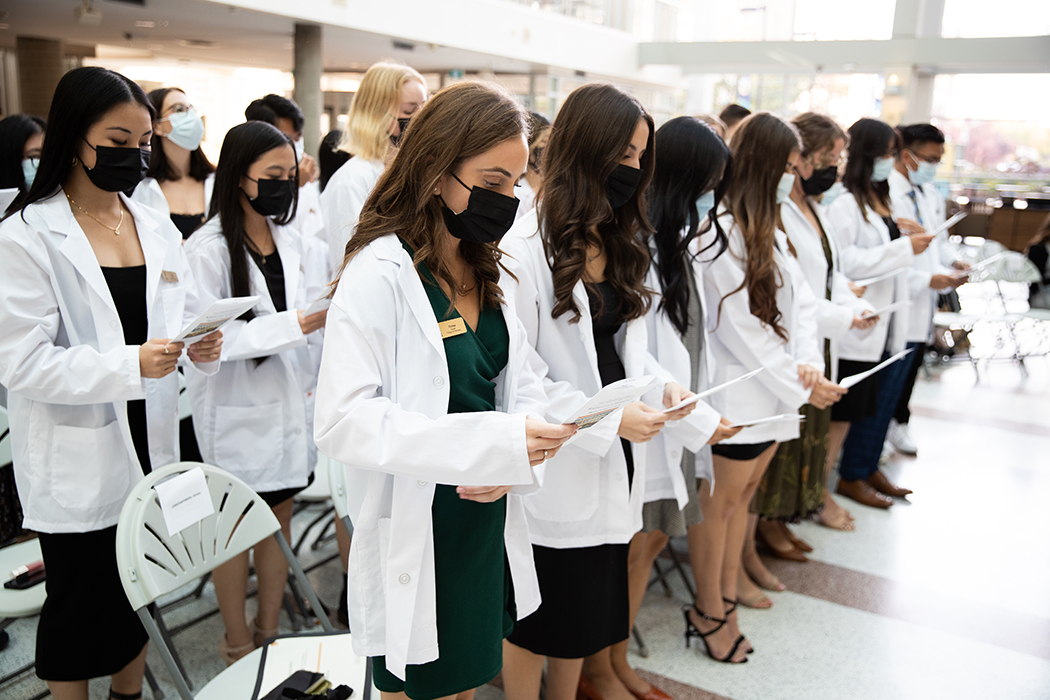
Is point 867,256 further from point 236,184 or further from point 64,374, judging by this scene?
point 64,374

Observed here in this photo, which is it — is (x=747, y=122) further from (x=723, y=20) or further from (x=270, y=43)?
(x=723, y=20)

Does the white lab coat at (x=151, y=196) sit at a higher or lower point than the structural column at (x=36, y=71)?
lower

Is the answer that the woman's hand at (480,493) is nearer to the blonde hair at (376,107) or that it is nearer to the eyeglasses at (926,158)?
the blonde hair at (376,107)

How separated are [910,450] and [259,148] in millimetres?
4463

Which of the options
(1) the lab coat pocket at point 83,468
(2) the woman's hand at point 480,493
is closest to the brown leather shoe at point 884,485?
(2) the woman's hand at point 480,493

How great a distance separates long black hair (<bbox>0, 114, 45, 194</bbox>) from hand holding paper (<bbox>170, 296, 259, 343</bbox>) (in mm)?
1997

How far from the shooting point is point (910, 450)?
5074 millimetres

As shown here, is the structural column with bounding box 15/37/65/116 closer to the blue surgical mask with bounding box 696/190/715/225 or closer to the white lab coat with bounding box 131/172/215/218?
the white lab coat with bounding box 131/172/215/218

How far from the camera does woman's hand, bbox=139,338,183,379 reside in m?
1.86

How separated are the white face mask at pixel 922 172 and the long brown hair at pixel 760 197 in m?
2.31

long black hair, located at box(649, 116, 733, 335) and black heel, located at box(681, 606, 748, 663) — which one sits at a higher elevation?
long black hair, located at box(649, 116, 733, 335)

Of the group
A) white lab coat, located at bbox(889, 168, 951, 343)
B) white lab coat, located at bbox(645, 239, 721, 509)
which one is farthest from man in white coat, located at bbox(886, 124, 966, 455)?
white lab coat, located at bbox(645, 239, 721, 509)

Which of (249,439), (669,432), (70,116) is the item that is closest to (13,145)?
(70,116)

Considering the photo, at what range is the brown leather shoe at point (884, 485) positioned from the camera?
4.39m
